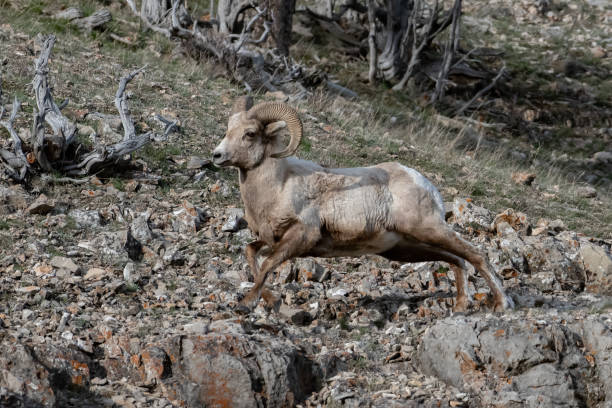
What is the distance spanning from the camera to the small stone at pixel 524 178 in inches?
Result: 507

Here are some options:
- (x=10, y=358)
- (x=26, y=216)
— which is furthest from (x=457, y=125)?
(x=10, y=358)

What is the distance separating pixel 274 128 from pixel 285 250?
3.37ft

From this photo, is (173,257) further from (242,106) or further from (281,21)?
(281,21)

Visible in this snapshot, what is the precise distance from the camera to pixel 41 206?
8469 mm

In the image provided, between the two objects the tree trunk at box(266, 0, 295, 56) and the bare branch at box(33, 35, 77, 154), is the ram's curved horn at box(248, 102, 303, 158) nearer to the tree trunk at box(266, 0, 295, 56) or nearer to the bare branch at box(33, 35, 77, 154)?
the bare branch at box(33, 35, 77, 154)

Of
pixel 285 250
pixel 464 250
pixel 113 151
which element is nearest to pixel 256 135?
pixel 285 250

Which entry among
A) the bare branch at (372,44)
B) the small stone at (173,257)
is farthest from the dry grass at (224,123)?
the bare branch at (372,44)

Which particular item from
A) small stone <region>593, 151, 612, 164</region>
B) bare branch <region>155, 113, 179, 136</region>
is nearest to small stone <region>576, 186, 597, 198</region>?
small stone <region>593, 151, 612, 164</region>

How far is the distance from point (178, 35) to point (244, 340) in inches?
414

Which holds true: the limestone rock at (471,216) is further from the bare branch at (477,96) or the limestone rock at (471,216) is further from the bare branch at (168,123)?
the bare branch at (477,96)

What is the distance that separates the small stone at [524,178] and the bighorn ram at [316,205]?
589 cm

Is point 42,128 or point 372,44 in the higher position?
point 42,128

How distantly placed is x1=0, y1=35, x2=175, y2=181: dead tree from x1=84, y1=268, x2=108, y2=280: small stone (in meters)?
2.09

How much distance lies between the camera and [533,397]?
603 cm
